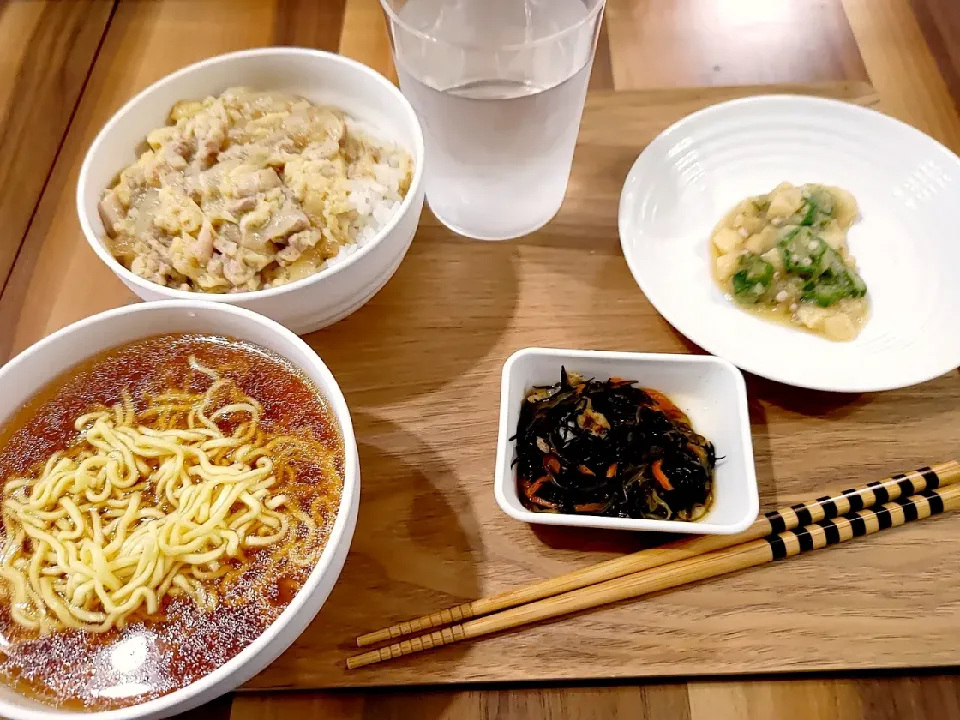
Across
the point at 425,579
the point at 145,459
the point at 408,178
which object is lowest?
the point at 425,579

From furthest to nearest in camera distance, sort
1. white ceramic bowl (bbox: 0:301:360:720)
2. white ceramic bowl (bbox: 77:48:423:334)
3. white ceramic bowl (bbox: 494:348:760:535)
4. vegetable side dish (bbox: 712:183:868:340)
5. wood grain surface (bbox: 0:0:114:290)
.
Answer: wood grain surface (bbox: 0:0:114:290) < vegetable side dish (bbox: 712:183:868:340) < white ceramic bowl (bbox: 77:48:423:334) < white ceramic bowl (bbox: 494:348:760:535) < white ceramic bowl (bbox: 0:301:360:720)

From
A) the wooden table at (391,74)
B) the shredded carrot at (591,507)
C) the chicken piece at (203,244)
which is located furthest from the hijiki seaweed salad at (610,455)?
the chicken piece at (203,244)

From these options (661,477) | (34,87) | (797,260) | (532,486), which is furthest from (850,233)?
(34,87)

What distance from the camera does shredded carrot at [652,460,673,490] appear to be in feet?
2.89

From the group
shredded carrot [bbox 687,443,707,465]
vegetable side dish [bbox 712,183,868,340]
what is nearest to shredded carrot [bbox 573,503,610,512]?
shredded carrot [bbox 687,443,707,465]

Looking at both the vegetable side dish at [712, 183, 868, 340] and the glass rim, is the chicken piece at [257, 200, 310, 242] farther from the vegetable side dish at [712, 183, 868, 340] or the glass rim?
the vegetable side dish at [712, 183, 868, 340]

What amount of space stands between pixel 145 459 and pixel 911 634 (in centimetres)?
88

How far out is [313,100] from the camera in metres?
1.17

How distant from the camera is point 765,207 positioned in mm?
1142

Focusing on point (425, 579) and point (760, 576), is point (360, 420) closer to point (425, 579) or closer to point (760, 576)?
point (425, 579)

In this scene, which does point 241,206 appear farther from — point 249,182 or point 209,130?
point 209,130

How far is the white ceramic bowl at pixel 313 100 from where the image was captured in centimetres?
92

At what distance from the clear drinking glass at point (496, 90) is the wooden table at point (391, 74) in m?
0.09

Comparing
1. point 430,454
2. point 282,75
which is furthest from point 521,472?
point 282,75
